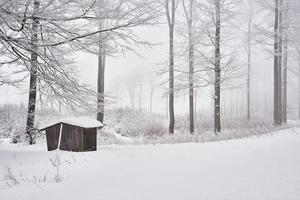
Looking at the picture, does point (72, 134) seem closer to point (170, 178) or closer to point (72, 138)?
point (72, 138)

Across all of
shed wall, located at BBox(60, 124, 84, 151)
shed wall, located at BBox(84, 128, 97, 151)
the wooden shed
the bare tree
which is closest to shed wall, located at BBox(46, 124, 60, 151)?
the wooden shed

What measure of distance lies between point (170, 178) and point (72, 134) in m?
4.23

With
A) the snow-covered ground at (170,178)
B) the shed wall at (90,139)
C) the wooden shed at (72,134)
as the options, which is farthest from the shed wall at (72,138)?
the snow-covered ground at (170,178)

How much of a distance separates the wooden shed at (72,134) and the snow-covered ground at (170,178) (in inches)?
60.7

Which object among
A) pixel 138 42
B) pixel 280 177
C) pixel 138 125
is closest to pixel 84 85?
pixel 138 42

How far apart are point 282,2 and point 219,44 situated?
5611 mm

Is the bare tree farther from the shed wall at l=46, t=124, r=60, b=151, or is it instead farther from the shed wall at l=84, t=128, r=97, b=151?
the shed wall at l=46, t=124, r=60, b=151

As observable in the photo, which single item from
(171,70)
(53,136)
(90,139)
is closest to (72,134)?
(90,139)

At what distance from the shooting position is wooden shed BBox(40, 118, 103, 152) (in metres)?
6.70

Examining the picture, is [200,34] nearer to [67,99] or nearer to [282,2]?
[282,2]

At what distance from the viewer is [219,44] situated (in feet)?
38.7

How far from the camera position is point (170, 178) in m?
3.31

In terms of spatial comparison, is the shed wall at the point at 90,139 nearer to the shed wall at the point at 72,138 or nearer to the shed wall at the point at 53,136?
the shed wall at the point at 72,138

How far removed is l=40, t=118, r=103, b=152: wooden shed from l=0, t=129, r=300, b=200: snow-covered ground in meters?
1.54
